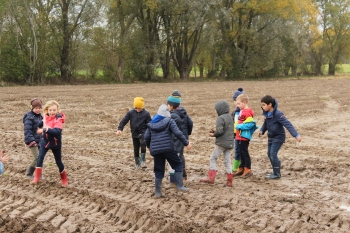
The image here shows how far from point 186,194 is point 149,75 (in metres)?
37.3

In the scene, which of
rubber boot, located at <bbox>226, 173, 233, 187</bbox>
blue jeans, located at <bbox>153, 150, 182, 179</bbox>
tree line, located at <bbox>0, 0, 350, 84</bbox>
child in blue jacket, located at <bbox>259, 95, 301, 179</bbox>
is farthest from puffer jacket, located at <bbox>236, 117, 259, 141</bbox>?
tree line, located at <bbox>0, 0, 350, 84</bbox>

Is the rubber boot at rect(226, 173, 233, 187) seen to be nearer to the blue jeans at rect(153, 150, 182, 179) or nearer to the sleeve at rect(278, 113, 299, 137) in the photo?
the blue jeans at rect(153, 150, 182, 179)

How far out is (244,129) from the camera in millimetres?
8281

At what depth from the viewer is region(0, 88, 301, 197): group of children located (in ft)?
23.1

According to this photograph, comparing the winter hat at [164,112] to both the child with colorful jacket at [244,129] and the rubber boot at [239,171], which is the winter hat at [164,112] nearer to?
the child with colorful jacket at [244,129]

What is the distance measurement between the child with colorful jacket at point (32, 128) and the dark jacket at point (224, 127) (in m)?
3.46

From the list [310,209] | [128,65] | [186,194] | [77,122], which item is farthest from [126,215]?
[128,65]

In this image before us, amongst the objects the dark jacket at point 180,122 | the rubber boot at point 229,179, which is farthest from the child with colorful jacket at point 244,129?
the dark jacket at point 180,122

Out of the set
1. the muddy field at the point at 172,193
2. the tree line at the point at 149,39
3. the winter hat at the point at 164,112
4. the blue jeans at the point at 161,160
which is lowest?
the muddy field at the point at 172,193

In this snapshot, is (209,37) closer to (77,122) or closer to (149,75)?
(149,75)

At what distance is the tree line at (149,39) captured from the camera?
34.4 metres

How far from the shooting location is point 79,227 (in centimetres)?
572

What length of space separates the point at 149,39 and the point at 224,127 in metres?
36.7

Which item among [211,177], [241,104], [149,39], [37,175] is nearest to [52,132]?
[37,175]
